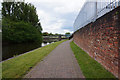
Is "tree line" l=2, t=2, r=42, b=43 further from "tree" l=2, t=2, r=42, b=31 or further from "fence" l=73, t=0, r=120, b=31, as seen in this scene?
"fence" l=73, t=0, r=120, b=31

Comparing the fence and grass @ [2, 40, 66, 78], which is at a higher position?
the fence

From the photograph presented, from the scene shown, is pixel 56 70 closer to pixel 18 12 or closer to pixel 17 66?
pixel 17 66

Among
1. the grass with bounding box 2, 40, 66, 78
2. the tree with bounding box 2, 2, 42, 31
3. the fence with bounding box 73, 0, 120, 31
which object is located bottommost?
the grass with bounding box 2, 40, 66, 78

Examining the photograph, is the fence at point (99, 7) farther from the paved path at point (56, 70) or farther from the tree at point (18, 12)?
the tree at point (18, 12)

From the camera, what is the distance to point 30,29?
102 feet

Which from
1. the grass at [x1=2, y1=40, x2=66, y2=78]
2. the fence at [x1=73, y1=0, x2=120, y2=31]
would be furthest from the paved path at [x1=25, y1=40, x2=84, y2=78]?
the fence at [x1=73, y1=0, x2=120, y2=31]

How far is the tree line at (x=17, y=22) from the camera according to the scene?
23.6 meters

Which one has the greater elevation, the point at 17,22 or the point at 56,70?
the point at 17,22

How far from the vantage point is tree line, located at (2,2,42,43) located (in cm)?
2363

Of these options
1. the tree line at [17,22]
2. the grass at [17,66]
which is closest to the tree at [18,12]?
the tree line at [17,22]

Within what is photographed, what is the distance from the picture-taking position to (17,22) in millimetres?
27281

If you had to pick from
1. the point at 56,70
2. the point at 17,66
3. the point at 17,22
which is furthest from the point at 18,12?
the point at 56,70

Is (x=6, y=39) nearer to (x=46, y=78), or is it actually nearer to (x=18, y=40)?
(x=18, y=40)

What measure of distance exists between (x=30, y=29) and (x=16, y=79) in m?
29.9
